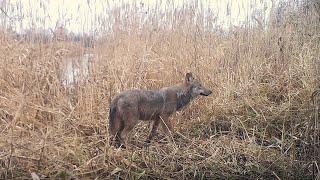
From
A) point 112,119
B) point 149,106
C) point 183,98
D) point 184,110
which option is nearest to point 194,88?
point 183,98

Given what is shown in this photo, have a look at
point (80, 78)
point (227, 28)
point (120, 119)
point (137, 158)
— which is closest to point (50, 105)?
point (80, 78)

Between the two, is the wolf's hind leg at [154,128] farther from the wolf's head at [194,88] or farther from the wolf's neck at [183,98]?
the wolf's head at [194,88]

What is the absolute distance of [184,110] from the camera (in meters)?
4.79

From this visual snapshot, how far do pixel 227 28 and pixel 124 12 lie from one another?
151 cm

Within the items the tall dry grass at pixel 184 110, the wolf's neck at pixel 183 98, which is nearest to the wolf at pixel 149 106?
the wolf's neck at pixel 183 98

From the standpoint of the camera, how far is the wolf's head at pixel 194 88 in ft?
15.2

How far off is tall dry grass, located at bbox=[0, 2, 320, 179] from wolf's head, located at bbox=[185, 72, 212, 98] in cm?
19

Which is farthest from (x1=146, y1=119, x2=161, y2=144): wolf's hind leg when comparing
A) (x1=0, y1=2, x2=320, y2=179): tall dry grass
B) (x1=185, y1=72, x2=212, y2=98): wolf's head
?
(x1=185, y1=72, x2=212, y2=98): wolf's head

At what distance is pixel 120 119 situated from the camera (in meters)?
3.80

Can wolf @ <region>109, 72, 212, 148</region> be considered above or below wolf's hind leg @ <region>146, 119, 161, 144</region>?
above

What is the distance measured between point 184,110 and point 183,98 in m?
0.26

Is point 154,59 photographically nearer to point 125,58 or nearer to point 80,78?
point 125,58

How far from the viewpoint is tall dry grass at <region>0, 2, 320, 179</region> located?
3240mm

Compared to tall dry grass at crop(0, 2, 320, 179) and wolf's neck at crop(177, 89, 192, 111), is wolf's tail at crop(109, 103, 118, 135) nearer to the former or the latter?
tall dry grass at crop(0, 2, 320, 179)
